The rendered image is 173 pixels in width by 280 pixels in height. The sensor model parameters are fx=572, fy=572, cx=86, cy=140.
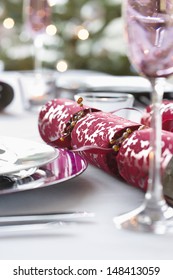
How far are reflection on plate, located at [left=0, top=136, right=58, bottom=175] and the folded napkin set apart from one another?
0.06 meters

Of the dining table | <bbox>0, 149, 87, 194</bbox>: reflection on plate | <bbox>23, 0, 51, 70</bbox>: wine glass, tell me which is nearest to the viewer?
the dining table

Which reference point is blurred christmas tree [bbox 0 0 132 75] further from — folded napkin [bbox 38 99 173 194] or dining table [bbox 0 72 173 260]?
dining table [bbox 0 72 173 260]

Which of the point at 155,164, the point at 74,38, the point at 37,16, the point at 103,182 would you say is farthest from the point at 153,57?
the point at 74,38

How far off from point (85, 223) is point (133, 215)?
0.05 metres

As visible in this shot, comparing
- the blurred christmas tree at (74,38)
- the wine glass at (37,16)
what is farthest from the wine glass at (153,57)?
the blurred christmas tree at (74,38)

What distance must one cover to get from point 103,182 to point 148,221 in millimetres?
169

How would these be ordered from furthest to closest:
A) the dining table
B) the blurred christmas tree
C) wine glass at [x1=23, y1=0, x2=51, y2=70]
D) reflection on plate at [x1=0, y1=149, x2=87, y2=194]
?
the blurred christmas tree
wine glass at [x1=23, y1=0, x2=51, y2=70]
reflection on plate at [x1=0, y1=149, x2=87, y2=194]
the dining table

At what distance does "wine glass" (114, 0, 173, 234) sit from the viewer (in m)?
0.57

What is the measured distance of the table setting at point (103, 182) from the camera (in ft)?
1.80

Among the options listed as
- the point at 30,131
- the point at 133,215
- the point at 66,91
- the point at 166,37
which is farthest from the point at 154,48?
the point at 66,91

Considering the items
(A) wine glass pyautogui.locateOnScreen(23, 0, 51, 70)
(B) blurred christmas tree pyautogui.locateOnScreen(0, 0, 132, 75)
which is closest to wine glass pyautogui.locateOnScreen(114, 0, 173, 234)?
(A) wine glass pyautogui.locateOnScreen(23, 0, 51, 70)

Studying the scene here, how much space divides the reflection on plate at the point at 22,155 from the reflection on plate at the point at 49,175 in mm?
19

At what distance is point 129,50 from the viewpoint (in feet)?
1.92
